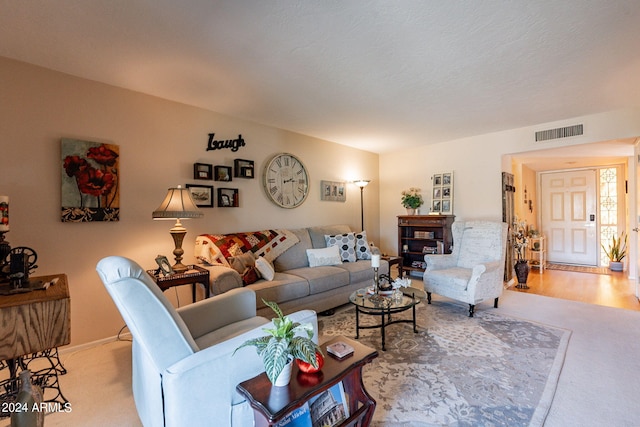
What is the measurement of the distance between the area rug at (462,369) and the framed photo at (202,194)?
6.19ft

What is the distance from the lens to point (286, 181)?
13.9 ft

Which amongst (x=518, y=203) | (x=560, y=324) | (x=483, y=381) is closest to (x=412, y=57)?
(x=483, y=381)

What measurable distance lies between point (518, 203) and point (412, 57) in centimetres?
422

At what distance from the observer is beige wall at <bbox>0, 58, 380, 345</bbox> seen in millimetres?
2369

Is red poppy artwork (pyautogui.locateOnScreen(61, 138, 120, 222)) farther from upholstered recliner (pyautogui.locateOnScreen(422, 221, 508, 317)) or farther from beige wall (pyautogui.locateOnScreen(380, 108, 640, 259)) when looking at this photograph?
beige wall (pyautogui.locateOnScreen(380, 108, 640, 259))

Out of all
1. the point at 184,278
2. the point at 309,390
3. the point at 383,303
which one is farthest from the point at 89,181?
the point at 383,303

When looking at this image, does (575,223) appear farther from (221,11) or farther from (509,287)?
(221,11)

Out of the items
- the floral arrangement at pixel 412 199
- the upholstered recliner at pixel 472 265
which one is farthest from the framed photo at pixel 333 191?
the upholstered recliner at pixel 472 265

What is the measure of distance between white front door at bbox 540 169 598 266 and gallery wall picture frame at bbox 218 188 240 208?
6.61 m

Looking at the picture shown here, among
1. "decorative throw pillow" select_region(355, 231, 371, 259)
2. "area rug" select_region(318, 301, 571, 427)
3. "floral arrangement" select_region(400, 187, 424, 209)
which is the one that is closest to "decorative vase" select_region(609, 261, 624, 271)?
"floral arrangement" select_region(400, 187, 424, 209)

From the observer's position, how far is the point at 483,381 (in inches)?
80.0

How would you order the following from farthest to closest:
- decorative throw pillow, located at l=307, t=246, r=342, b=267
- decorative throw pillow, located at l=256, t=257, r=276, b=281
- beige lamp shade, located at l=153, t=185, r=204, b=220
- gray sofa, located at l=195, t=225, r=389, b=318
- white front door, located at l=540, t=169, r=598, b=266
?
white front door, located at l=540, t=169, r=598, b=266
decorative throw pillow, located at l=307, t=246, r=342, b=267
decorative throw pillow, located at l=256, t=257, r=276, b=281
gray sofa, located at l=195, t=225, r=389, b=318
beige lamp shade, located at l=153, t=185, r=204, b=220

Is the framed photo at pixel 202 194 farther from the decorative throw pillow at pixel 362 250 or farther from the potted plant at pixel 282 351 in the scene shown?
the potted plant at pixel 282 351

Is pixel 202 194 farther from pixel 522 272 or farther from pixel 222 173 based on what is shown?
pixel 522 272
